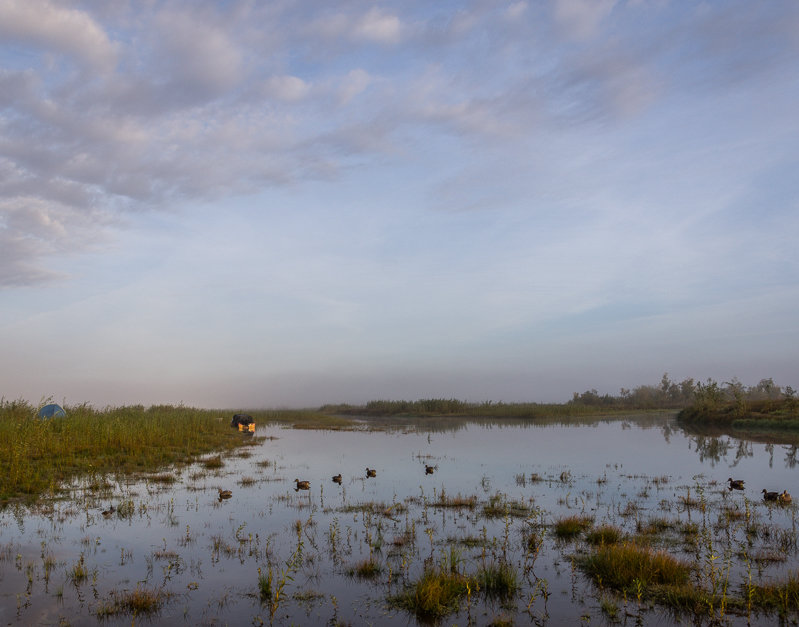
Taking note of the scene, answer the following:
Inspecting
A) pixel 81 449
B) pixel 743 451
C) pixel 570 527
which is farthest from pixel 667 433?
pixel 81 449

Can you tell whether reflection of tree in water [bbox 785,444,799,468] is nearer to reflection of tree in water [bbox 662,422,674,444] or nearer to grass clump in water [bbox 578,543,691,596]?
reflection of tree in water [bbox 662,422,674,444]

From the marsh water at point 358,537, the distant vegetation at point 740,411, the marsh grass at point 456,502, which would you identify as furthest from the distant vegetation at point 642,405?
the marsh grass at point 456,502

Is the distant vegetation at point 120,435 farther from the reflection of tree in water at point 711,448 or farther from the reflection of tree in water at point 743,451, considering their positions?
the reflection of tree in water at point 743,451

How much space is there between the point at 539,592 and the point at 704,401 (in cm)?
4244

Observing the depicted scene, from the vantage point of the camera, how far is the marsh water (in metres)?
6.75

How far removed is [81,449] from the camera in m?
19.2

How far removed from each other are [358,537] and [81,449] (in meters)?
14.2

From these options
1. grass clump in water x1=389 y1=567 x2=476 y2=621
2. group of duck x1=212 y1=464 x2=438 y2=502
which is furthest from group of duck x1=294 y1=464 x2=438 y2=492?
grass clump in water x1=389 y1=567 x2=476 y2=621

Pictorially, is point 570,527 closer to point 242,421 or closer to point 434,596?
point 434,596

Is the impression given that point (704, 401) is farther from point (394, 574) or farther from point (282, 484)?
point (394, 574)

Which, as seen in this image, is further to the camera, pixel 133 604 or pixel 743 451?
pixel 743 451

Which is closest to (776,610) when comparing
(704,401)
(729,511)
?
(729,511)

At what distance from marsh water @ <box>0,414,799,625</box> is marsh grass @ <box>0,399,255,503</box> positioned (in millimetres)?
1086

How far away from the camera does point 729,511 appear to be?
453 inches
